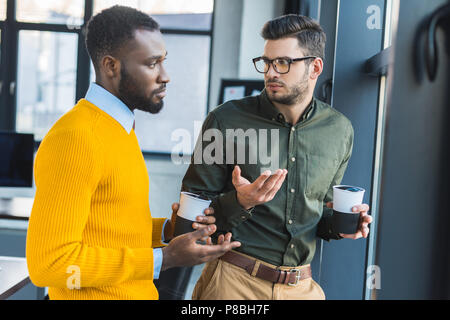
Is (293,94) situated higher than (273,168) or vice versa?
(293,94)

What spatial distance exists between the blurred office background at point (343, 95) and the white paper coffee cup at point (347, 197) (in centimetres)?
6

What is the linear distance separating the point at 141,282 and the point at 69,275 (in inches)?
9.2

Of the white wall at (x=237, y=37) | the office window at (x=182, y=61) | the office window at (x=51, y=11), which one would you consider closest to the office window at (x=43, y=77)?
the office window at (x=51, y=11)

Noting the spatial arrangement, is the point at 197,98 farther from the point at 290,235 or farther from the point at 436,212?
the point at 436,212

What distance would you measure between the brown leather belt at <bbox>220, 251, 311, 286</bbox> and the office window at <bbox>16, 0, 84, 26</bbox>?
4307mm

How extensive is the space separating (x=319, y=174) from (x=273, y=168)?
166mm

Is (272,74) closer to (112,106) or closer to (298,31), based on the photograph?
(298,31)

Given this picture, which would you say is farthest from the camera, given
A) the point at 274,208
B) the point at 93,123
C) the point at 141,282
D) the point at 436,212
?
the point at 274,208

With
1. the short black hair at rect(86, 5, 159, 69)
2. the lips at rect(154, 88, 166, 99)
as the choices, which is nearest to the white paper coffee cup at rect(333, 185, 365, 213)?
the lips at rect(154, 88, 166, 99)

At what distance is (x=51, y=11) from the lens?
500cm

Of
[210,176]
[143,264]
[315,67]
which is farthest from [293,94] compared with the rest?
[143,264]

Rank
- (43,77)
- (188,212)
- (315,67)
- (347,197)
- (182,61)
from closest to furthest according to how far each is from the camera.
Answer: (188,212), (347,197), (315,67), (182,61), (43,77)

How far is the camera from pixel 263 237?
4.86 feet
